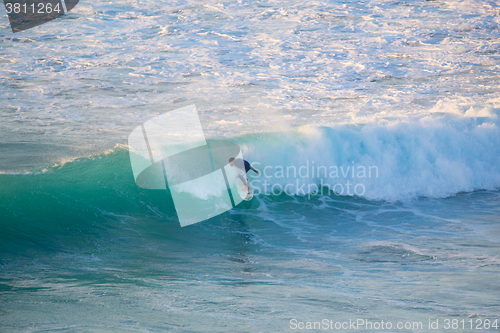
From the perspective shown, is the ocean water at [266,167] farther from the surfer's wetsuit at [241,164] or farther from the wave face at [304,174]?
the surfer's wetsuit at [241,164]

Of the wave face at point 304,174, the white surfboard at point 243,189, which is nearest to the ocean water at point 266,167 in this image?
the wave face at point 304,174

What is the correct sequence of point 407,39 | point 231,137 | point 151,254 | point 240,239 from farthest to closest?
point 231,137, point 407,39, point 240,239, point 151,254

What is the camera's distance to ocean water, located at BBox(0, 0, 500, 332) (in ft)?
14.6

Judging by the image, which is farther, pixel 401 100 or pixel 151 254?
pixel 401 100

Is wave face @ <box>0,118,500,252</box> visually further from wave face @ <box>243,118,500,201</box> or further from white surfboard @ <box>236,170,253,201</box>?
white surfboard @ <box>236,170,253,201</box>

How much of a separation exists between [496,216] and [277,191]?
20.1ft

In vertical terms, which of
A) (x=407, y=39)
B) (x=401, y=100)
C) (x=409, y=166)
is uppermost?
(x=407, y=39)

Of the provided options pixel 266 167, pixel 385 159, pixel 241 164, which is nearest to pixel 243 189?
Answer: pixel 241 164

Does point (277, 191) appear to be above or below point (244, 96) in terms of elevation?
below

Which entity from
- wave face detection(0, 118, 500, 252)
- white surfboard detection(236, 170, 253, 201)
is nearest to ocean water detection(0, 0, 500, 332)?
wave face detection(0, 118, 500, 252)

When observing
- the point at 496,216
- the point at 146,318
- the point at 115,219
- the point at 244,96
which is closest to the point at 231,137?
the point at 244,96

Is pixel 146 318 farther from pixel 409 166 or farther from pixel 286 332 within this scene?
pixel 409 166

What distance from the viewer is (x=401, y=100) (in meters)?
12.7

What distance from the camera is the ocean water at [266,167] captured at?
14.6 feet
